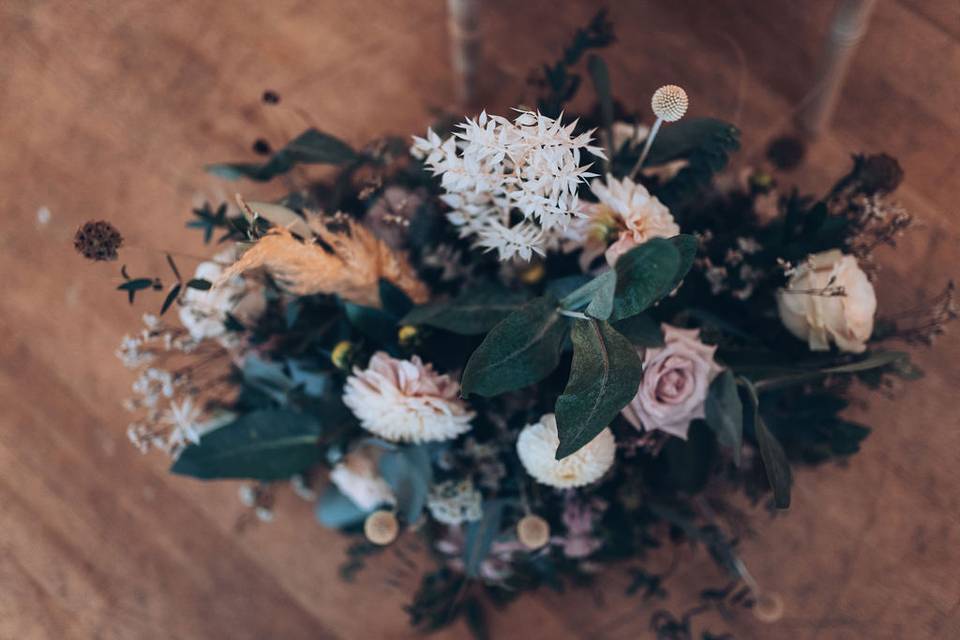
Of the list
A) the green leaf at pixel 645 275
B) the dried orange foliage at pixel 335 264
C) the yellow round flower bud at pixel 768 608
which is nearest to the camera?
the green leaf at pixel 645 275

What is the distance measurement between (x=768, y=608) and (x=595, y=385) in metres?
0.48

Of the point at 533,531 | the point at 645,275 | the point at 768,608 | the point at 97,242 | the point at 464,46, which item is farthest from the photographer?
the point at 464,46

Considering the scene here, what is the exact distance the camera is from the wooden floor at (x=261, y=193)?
0.86 m

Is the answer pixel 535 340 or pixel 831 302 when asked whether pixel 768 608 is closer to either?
pixel 831 302

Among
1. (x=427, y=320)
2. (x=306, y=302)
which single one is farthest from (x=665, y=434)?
(x=306, y=302)

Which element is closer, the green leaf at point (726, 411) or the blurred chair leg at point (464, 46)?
the green leaf at point (726, 411)

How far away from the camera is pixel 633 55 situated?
0.98m

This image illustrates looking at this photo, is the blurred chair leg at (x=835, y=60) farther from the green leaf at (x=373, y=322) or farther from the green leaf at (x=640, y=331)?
the green leaf at (x=373, y=322)

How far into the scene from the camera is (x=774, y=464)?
594mm

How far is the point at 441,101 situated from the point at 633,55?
261 millimetres

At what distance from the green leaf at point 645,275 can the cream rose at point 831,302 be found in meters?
0.22

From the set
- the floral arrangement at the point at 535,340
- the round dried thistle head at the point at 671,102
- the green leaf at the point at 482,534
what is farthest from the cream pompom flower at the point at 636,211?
the green leaf at the point at 482,534

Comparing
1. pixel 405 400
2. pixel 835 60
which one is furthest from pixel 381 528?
pixel 835 60

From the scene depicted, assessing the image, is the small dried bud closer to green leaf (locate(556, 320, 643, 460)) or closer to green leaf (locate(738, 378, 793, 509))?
green leaf (locate(738, 378, 793, 509))
